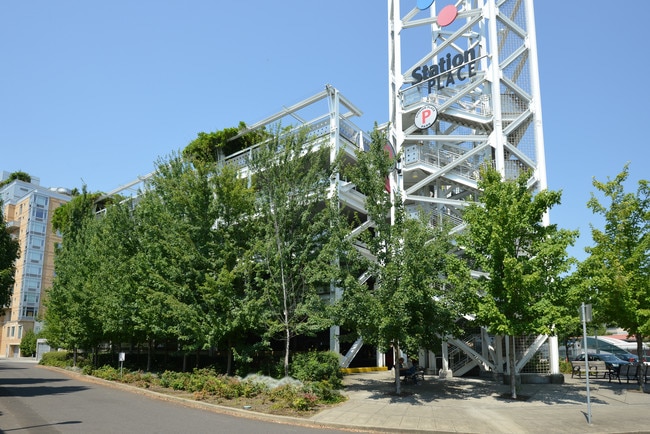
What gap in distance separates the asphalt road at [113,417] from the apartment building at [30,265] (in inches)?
2557

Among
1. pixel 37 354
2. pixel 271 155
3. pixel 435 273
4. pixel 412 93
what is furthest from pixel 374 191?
pixel 37 354

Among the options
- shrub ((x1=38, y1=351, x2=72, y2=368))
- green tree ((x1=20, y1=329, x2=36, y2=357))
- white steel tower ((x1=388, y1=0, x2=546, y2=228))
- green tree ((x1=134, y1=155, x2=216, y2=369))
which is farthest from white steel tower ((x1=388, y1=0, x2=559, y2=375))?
green tree ((x1=20, y1=329, x2=36, y2=357))

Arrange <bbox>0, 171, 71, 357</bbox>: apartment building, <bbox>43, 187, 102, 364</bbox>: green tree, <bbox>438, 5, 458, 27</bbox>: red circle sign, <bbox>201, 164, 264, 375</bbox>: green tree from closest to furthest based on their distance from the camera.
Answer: <bbox>201, 164, 264, 375</bbox>: green tree → <bbox>438, 5, 458, 27</bbox>: red circle sign → <bbox>43, 187, 102, 364</bbox>: green tree → <bbox>0, 171, 71, 357</bbox>: apartment building

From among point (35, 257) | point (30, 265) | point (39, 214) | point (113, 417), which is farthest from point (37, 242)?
point (113, 417)

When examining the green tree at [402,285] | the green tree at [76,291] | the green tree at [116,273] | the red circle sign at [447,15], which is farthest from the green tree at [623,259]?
the green tree at [76,291]

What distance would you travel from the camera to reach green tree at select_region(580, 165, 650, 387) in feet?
59.2

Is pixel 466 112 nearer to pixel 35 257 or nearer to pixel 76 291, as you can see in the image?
Answer: pixel 76 291

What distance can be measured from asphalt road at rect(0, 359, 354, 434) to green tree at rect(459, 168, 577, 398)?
7589 millimetres

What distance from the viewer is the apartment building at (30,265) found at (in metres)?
73.8

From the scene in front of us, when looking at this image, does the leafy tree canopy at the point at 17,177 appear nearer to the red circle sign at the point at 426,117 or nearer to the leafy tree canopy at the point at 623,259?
the red circle sign at the point at 426,117

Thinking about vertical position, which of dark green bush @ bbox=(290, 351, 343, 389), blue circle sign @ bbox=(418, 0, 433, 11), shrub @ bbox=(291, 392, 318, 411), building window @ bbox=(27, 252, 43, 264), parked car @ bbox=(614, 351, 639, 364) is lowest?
parked car @ bbox=(614, 351, 639, 364)

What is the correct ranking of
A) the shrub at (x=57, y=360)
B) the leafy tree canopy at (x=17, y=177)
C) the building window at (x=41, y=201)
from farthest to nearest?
the leafy tree canopy at (x=17, y=177) < the building window at (x=41, y=201) < the shrub at (x=57, y=360)

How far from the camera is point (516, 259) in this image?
52.3 feet

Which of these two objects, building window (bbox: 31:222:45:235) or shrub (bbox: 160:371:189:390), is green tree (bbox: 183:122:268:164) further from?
building window (bbox: 31:222:45:235)
